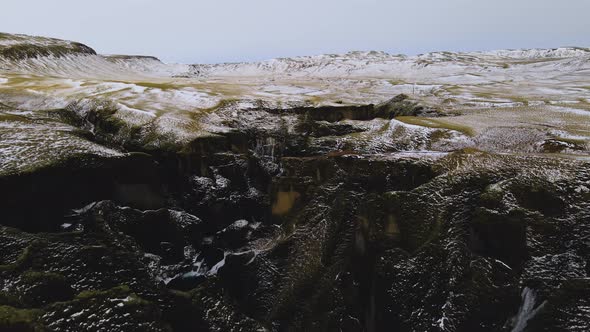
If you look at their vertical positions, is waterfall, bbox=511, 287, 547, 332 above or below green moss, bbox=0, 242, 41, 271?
below

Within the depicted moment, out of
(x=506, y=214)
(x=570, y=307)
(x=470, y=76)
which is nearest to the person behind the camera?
(x=570, y=307)

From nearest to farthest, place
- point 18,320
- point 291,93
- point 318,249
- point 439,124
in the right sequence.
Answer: point 18,320, point 318,249, point 439,124, point 291,93

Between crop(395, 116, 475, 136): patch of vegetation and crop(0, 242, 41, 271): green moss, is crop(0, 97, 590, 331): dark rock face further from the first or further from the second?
crop(395, 116, 475, 136): patch of vegetation

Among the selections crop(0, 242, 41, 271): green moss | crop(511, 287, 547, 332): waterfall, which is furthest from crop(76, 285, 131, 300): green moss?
crop(511, 287, 547, 332): waterfall

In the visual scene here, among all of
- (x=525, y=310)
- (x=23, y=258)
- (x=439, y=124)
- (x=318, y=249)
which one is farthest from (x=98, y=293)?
(x=439, y=124)

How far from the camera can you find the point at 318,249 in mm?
18047

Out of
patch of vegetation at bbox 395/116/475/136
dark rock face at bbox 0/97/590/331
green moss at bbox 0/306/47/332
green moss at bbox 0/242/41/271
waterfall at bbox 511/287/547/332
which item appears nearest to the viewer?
green moss at bbox 0/306/47/332

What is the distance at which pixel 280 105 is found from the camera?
Answer: 41.5 m

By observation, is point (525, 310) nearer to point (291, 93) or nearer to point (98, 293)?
point (98, 293)

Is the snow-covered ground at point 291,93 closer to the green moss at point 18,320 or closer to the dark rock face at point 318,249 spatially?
the dark rock face at point 318,249

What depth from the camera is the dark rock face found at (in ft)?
40.3

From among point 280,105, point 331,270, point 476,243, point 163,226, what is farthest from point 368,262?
point 280,105

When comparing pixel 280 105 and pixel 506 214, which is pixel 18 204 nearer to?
pixel 506 214

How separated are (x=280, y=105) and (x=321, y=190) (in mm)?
22825
